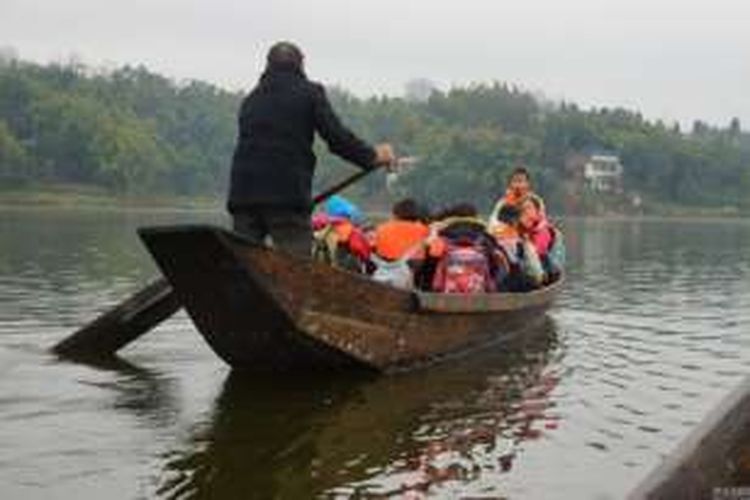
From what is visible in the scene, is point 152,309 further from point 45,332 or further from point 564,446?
point 564,446

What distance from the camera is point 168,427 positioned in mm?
7863

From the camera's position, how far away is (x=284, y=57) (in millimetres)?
9477

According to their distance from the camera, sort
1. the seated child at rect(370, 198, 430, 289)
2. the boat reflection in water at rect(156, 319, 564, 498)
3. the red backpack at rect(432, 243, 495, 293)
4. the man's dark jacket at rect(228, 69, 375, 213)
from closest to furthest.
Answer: the boat reflection in water at rect(156, 319, 564, 498) < the man's dark jacket at rect(228, 69, 375, 213) < the seated child at rect(370, 198, 430, 289) < the red backpack at rect(432, 243, 495, 293)

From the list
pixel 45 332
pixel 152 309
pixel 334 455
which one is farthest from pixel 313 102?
pixel 45 332

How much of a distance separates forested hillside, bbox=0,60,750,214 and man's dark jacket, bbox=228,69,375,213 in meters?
79.4

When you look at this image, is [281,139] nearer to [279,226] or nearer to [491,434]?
[279,226]

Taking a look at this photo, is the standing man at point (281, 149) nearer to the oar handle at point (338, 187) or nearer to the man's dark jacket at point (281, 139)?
the man's dark jacket at point (281, 139)

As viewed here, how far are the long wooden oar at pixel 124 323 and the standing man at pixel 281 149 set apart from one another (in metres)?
1.02

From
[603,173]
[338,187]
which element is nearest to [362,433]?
[338,187]

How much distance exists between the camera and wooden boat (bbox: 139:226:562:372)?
340 inches

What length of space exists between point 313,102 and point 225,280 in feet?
5.21

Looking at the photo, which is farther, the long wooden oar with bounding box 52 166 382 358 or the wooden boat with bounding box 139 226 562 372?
the long wooden oar with bounding box 52 166 382 358

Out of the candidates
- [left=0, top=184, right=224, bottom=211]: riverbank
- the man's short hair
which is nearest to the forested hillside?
[left=0, top=184, right=224, bottom=211]: riverbank

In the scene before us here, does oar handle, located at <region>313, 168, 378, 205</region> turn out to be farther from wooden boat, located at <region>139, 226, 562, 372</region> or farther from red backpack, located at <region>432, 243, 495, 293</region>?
red backpack, located at <region>432, 243, 495, 293</region>
